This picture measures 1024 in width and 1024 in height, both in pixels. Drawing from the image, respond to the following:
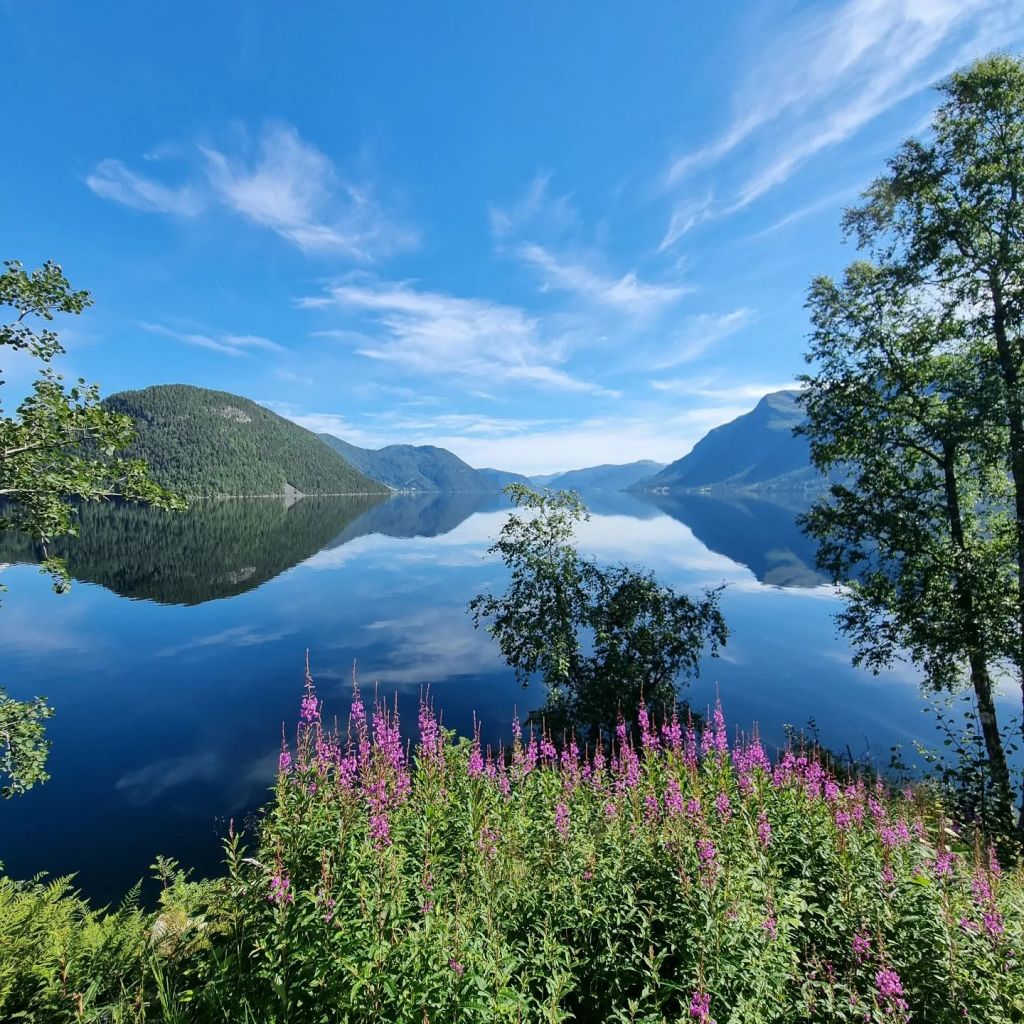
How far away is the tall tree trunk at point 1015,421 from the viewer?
41.1 ft

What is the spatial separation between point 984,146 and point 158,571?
317ft

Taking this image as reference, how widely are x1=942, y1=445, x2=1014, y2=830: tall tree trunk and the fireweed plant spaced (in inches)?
359

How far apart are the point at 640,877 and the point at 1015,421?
1528 centimetres

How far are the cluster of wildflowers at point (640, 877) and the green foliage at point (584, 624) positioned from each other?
14.0 m

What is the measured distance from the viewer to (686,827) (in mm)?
6566

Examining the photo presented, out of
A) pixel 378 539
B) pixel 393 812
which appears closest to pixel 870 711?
pixel 393 812

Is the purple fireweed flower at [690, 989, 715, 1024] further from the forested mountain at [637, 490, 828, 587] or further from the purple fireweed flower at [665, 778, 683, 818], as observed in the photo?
the forested mountain at [637, 490, 828, 587]

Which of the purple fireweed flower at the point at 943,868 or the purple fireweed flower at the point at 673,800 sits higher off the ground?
the purple fireweed flower at the point at 673,800

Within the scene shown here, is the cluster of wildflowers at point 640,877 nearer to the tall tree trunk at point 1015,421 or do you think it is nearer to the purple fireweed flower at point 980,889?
the purple fireweed flower at point 980,889

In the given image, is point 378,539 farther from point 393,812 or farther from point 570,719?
point 393,812

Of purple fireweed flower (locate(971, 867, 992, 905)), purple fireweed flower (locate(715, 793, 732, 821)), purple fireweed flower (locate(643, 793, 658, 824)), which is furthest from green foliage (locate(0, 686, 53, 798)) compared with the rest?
purple fireweed flower (locate(971, 867, 992, 905))

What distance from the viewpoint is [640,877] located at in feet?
20.5

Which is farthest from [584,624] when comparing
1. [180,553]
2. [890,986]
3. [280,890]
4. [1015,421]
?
[180,553]

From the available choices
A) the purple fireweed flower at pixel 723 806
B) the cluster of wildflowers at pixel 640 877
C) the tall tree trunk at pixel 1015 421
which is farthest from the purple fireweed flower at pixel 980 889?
the tall tree trunk at pixel 1015 421
